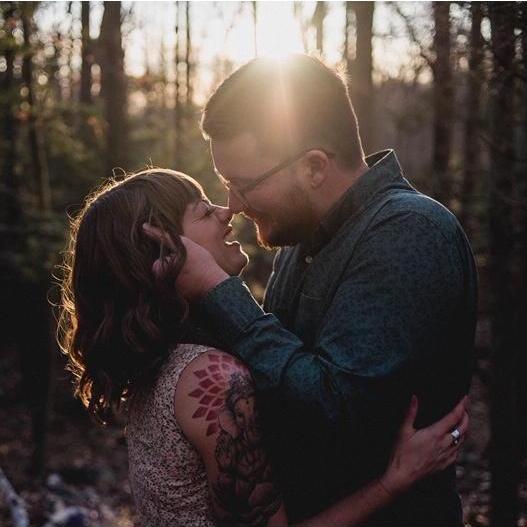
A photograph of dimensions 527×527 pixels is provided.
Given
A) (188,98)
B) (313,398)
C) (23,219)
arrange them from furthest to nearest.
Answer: (188,98) < (23,219) < (313,398)

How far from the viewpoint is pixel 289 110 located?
2.69 meters

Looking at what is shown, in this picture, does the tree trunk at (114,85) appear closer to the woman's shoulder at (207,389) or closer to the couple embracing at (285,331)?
the couple embracing at (285,331)

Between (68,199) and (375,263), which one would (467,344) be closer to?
(375,263)

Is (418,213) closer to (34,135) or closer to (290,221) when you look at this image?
(290,221)

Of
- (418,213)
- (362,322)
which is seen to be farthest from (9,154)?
(362,322)

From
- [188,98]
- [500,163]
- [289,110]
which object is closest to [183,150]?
[188,98]

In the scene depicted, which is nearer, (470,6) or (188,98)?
(470,6)

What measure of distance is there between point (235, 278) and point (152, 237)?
13.9 inches

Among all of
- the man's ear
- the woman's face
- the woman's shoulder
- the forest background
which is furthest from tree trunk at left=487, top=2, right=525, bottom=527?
the woman's shoulder

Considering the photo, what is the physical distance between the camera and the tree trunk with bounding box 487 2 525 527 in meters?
5.59

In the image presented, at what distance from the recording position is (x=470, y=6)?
429cm

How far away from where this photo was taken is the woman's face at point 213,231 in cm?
257

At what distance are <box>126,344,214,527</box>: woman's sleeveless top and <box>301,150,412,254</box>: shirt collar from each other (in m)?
0.73

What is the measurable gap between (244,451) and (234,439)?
6 cm
